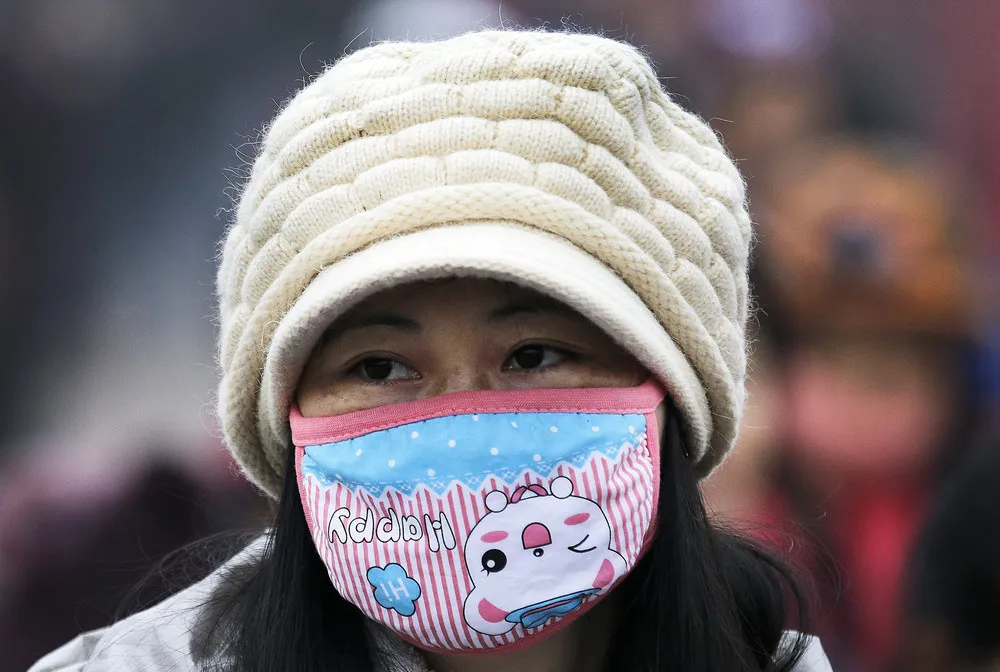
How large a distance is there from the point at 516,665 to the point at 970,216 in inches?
108

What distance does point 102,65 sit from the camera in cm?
367

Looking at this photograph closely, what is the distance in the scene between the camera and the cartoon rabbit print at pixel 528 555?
1.62m

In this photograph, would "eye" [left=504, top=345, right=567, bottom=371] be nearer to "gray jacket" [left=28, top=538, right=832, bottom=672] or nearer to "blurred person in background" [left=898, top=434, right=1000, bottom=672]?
"gray jacket" [left=28, top=538, right=832, bottom=672]

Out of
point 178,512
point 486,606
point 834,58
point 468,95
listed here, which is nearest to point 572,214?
point 468,95

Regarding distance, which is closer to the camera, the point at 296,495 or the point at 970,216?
the point at 296,495

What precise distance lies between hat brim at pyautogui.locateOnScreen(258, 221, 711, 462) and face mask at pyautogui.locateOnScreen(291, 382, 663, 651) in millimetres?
126

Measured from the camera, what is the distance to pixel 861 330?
12.6ft

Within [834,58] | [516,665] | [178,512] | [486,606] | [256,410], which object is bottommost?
[178,512]

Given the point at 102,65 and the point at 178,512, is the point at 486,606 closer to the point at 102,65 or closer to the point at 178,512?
the point at 178,512

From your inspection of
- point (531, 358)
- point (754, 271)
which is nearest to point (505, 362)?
point (531, 358)

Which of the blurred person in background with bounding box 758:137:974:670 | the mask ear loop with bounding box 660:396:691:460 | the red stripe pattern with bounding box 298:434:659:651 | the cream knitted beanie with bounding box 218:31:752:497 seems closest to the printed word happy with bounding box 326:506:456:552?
the red stripe pattern with bounding box 298:434:659:651

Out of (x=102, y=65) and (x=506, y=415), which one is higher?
(x=102, y=65)

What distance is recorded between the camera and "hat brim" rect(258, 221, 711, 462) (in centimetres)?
153

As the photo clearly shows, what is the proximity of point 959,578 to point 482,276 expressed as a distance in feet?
8.75
